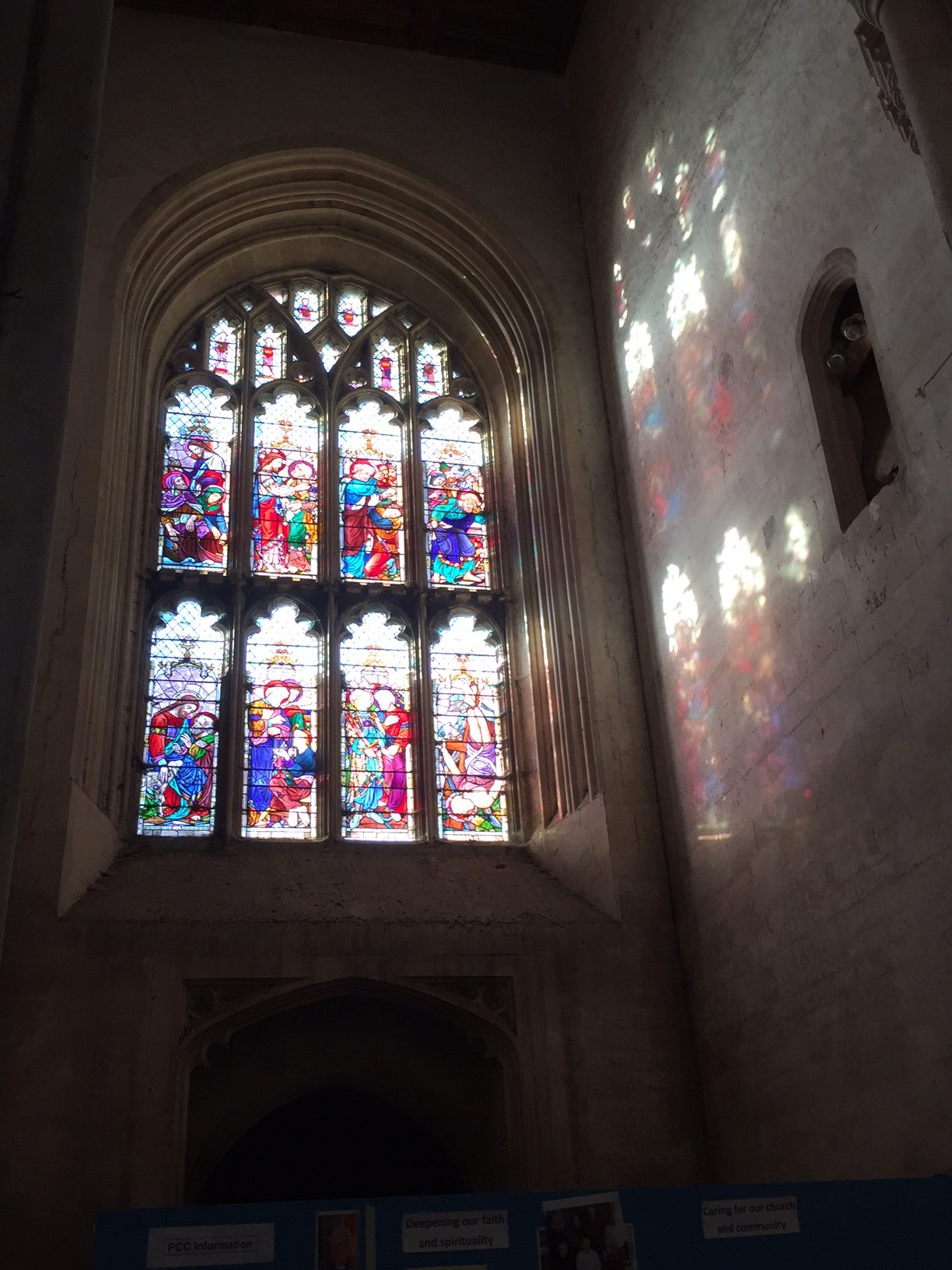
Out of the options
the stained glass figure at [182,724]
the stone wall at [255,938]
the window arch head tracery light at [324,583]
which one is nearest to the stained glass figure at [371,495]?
the window arch head tracery light at [324,583]

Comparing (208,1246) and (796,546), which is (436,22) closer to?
(796,546)

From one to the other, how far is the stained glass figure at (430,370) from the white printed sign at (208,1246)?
7.09m

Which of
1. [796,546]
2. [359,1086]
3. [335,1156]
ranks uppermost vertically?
[796,546]

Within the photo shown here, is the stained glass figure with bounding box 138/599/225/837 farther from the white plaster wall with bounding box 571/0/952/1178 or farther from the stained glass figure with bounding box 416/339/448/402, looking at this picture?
the white plaster wall with bounding box 571/0/952/1178

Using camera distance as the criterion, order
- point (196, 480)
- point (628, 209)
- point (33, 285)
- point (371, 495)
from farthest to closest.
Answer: point (371, 495) < point (196, 480) < point (628, 209) < point (33, 285)

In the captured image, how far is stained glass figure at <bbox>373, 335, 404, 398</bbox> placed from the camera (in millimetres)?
10086

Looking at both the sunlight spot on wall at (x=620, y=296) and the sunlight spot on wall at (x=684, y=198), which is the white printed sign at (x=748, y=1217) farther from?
the sunlight spot on wall at (x=620, y=296)

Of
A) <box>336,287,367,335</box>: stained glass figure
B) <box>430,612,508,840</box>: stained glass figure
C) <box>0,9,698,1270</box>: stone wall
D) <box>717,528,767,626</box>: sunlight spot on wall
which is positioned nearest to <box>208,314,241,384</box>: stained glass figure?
<box>336,287,367,335</box>: stained glass figure

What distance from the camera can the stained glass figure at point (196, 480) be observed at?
892 cm

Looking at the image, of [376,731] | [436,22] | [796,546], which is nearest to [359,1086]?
[376,731]

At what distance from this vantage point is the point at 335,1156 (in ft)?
25.1

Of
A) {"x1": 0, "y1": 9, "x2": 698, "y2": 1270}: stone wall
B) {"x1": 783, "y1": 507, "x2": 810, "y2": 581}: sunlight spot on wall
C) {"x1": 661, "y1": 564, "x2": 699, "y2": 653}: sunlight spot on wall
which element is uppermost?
{"x1": 661, "y1": 564, "x2": 699, "y2": 653}: sunlight spot on wall

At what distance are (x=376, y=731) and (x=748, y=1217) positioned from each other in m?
4.75

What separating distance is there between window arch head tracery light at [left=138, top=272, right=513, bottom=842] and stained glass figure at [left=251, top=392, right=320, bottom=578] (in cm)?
1
